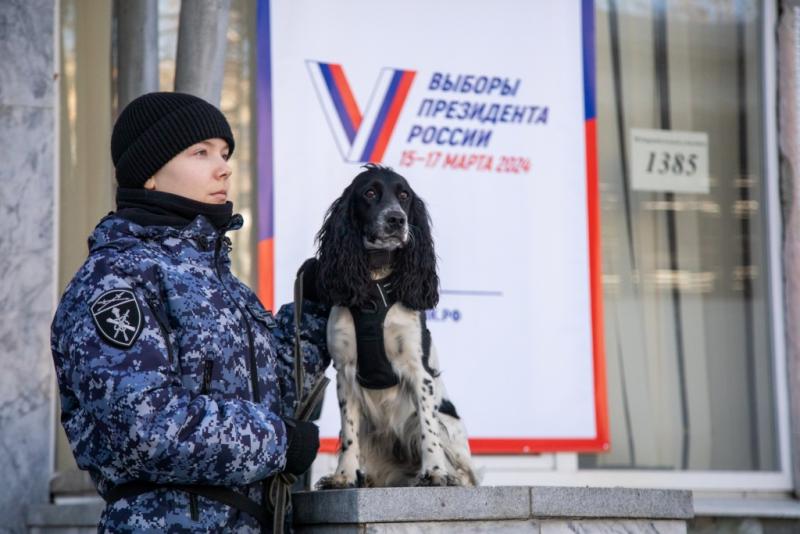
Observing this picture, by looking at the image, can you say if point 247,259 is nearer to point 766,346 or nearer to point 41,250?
→ point 41,250

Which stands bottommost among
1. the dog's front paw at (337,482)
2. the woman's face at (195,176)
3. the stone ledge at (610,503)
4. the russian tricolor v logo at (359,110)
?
the stone ledge at (610,503)

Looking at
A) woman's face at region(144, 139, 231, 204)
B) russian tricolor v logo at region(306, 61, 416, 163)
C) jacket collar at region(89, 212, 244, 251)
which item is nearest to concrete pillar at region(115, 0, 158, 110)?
russian tricolor v logo at region(306, 61, 416, 163)

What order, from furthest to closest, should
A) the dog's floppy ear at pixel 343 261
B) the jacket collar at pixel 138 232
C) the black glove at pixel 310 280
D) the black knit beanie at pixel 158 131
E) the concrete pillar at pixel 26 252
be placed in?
the concrete pillar at pixel 26 252 → the black glove at pixel 310 280 → the dog's floppy ear at pixel 343 261 → the black knit beanie at pixel 158 131 → the jacket collar at pixel 138 232

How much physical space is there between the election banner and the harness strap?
3.33m

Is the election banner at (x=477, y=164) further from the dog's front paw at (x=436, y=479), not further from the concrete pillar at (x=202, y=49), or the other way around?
the dog's front paw at (x=436, y=479)

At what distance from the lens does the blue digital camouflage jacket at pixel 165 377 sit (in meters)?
3.18

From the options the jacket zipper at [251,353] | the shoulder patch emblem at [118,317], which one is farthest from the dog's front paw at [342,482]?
the shoulder patch emblem at [118,317]

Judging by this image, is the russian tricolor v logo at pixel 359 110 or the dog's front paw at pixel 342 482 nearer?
the dog's front paw at pixel 342 482

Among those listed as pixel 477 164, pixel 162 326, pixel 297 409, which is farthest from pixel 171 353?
pixel 477 164

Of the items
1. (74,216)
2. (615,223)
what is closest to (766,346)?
(615,223)

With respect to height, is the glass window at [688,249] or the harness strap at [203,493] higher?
the glass window at [688,249]

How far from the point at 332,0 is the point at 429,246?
3.25 m

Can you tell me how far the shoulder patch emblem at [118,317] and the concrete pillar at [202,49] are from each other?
97.7 inches

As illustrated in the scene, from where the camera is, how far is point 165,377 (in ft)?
10.6
